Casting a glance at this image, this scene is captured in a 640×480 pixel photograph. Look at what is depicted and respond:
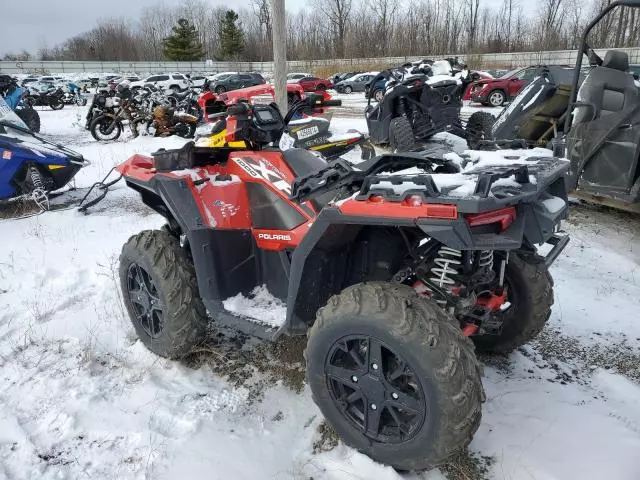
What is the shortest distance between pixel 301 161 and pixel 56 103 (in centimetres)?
2675

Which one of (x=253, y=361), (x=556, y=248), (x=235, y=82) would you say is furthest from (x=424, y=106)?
(x=235, y=82)

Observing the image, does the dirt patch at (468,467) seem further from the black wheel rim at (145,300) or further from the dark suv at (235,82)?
the dark suv at (235,82)

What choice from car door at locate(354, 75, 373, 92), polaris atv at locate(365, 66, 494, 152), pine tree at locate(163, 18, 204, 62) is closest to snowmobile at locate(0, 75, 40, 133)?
polaris atv at locate(365, 66, 494, 152)

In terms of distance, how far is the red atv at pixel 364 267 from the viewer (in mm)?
1903

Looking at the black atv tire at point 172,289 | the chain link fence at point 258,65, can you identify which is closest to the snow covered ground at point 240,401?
the black atv tire at point 172,289

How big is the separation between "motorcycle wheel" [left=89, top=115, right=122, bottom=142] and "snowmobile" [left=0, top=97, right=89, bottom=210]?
6287 millimetres

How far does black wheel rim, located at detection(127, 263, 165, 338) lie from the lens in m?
3.23

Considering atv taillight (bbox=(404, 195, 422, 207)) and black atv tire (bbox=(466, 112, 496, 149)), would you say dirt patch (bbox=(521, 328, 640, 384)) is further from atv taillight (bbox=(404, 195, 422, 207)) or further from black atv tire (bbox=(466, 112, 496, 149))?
black atv tire (bbox=(466, 112, 496, 149))

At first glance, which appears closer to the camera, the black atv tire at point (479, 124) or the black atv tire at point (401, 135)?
the black atv tire at point (401, 135)

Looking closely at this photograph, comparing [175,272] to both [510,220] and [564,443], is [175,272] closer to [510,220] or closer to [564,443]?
[510,220]

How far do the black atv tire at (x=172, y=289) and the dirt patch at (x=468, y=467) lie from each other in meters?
1.71

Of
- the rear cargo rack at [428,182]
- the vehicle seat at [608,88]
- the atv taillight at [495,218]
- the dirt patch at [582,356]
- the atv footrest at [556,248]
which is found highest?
the vehicle seat at [608,88]

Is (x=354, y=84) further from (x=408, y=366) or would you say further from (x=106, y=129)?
(x=408, y=366)

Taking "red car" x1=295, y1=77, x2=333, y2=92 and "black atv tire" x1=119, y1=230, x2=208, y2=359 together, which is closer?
"black atv tire" x1=119, y1=230, x2=208, y2=359
